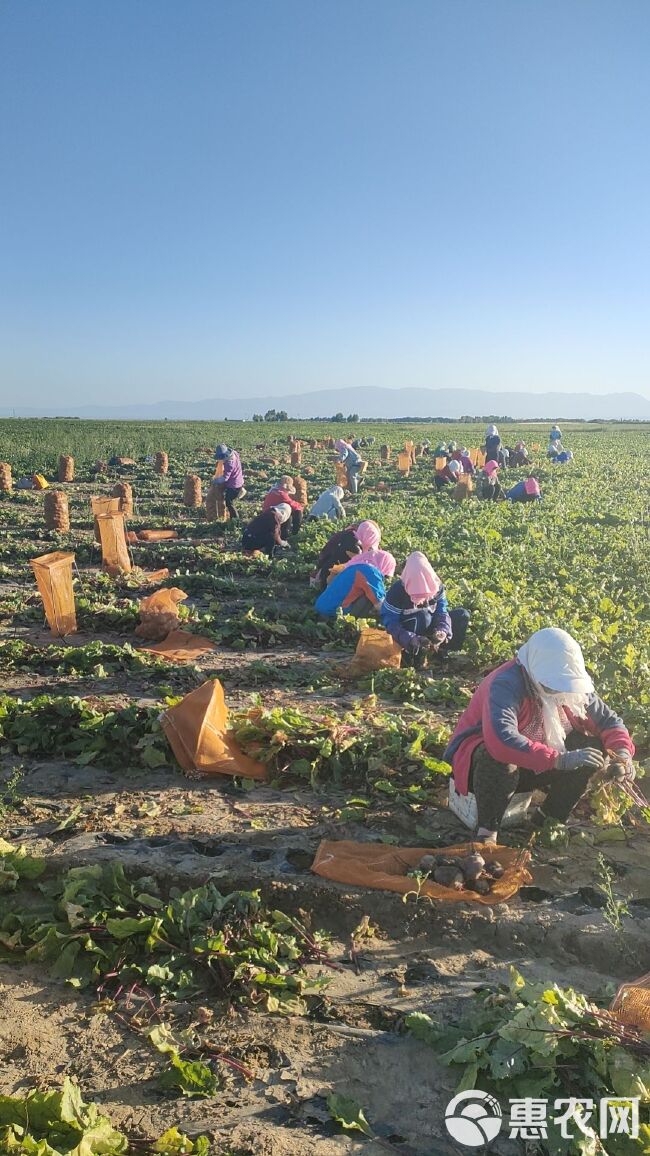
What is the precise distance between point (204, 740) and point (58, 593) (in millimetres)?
3375

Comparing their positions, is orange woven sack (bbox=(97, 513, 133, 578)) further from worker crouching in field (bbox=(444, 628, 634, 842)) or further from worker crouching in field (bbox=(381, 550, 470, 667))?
worker crouching in field (bbox=(444, 628, 634, 842))

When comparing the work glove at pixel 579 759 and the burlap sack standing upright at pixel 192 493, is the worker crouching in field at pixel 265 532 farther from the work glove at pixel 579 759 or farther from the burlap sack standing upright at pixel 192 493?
the work glove at pixel 579 759

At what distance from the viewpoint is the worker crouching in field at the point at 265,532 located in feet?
36.6

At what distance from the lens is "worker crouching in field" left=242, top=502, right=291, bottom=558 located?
36.6 ft

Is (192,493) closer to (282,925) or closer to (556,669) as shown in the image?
(556,669)

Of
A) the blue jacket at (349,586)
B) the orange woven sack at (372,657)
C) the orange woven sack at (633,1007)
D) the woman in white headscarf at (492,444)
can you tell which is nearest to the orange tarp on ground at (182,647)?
the blue jacket at (349,586)

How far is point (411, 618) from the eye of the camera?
661cm

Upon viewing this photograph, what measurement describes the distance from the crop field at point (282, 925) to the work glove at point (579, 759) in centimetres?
49

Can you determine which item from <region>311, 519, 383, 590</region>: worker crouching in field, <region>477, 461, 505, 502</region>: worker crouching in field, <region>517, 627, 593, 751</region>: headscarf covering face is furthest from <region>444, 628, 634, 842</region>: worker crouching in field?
<region>477, 461, 505, 502</region>: worker crouching in field

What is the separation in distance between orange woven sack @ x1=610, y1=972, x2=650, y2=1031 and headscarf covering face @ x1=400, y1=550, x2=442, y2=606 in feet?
13.5

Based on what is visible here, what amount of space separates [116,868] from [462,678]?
12.3 feet

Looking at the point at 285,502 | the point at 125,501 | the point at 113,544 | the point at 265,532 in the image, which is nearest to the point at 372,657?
the point at 113,544

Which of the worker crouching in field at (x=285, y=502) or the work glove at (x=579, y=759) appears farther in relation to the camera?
the worker crouching in field at (x=285, y=502)

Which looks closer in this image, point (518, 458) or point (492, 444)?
point (492, 444)
